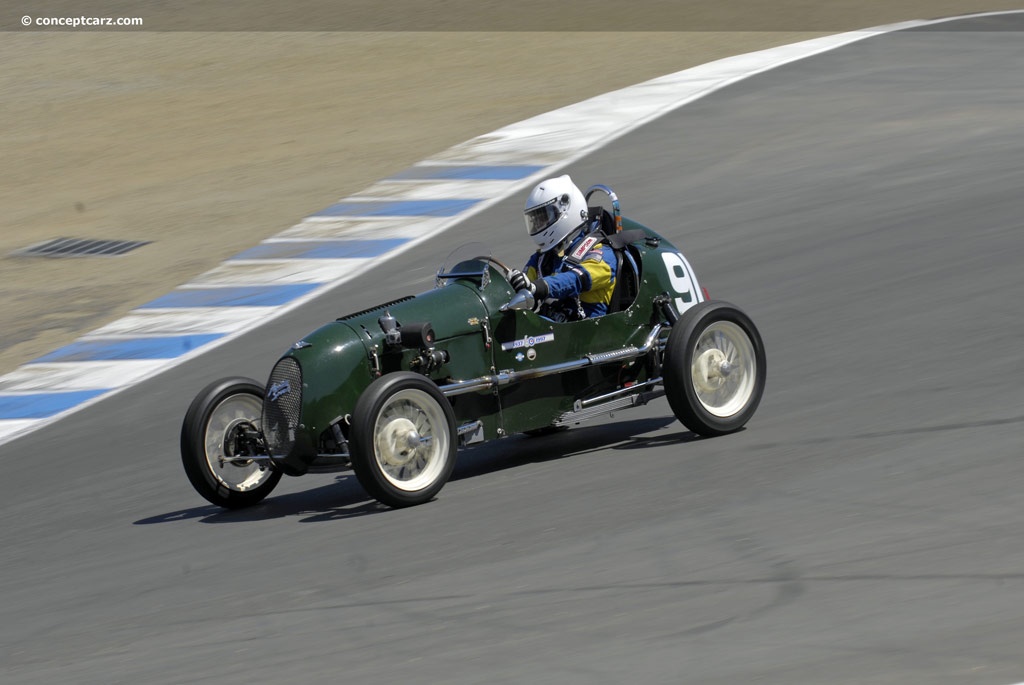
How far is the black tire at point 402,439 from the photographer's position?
7555mm

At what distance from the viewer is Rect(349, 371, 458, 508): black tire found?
7.55 metres

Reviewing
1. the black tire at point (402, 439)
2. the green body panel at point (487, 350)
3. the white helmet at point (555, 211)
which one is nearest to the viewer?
the black tire at point (402, 439)

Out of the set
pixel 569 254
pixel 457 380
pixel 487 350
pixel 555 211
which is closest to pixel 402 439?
pixel 457 380

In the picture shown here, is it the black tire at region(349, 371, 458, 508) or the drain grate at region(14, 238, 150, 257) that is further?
the drain grate at region(14, 238, 150, 257)

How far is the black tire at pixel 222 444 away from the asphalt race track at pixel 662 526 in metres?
0.20

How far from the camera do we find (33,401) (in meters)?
12.3

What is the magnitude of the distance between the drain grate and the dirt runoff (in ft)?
0.59

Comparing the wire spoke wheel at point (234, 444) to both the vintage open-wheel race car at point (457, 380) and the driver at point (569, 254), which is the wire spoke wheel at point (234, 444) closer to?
the vintage open-wheel race car at point (457, 380)

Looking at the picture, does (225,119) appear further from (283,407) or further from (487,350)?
(283,407)

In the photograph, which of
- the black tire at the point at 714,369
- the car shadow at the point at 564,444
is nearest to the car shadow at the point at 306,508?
the car shadow at the point at 564,444

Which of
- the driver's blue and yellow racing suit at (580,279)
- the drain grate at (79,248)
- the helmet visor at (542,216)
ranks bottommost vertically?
the driver's blue and yellow racing suit at (580,279)

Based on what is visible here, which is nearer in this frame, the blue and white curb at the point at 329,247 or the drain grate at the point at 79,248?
the blue and white curb at the point at 329,247

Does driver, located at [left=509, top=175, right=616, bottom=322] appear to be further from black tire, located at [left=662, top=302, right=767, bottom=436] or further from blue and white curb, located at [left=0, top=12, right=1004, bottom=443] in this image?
blue and white curb, located at [left=0, top=12, right=1004, bottom=443]

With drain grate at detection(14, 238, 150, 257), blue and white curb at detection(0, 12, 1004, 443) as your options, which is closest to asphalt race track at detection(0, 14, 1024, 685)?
blue and white curb at detection(0, 12, 1004, 443)
